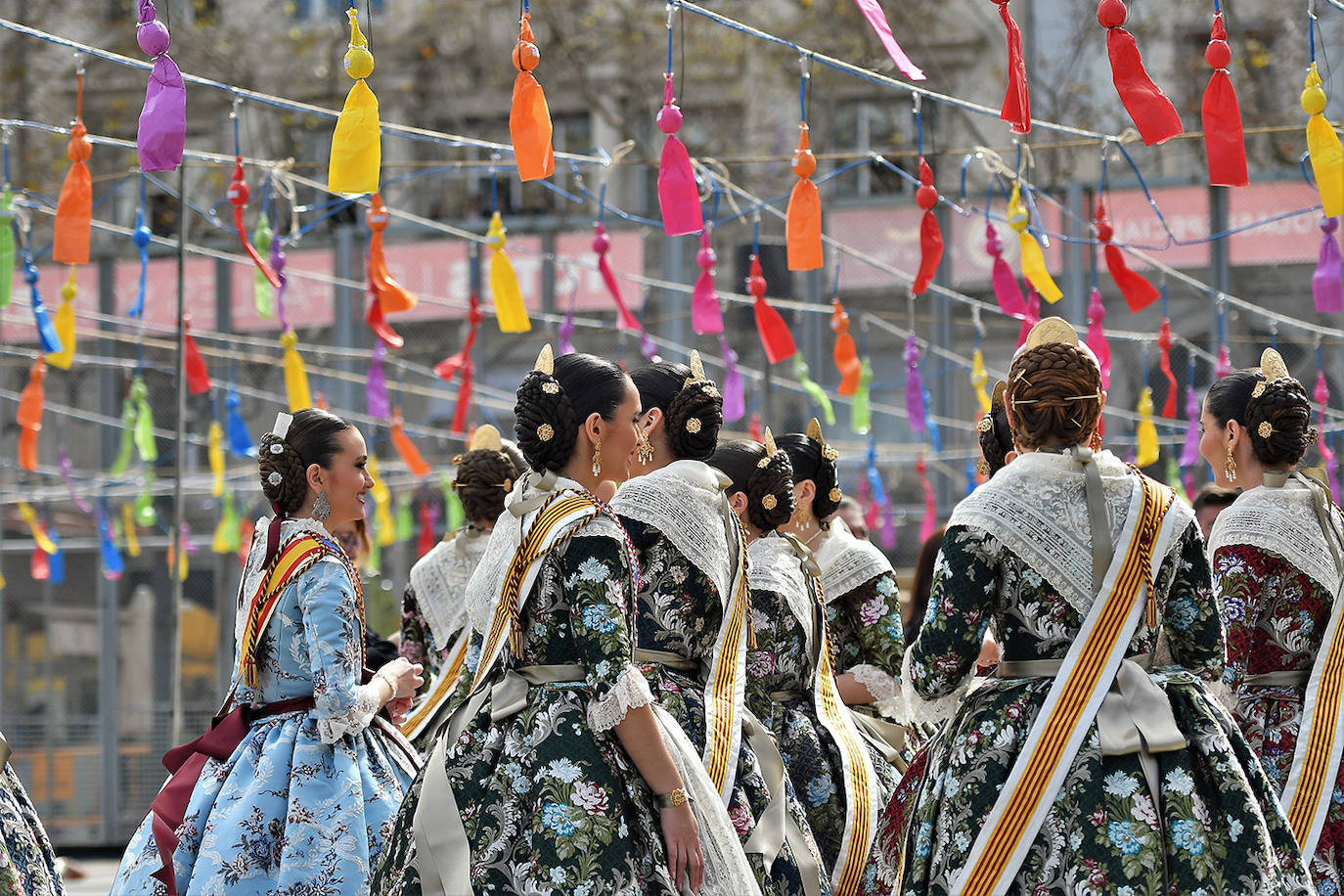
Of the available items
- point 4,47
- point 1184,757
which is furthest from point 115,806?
point 1184,757

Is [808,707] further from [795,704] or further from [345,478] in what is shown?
[345,478]

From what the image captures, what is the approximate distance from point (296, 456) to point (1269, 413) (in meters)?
2.15

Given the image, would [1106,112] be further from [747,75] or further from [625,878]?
[625,878]

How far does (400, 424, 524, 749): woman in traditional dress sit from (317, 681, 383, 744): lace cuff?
4.23 feet

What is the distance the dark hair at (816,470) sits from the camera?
4680 mm

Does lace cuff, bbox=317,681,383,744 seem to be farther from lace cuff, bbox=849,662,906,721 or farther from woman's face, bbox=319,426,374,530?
lace cuff, bbox=849,662,906,721

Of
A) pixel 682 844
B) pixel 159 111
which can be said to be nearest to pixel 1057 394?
pixel 682 844

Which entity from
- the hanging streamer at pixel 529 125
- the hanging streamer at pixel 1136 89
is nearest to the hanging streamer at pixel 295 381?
the hanging streamer at pixel 529 125

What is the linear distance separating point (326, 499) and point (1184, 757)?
2015 mm

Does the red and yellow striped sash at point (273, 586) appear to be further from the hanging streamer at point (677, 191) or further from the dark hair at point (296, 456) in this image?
the hanging streamer at point (677, 191)

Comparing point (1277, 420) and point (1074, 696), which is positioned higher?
point (1277, 420)

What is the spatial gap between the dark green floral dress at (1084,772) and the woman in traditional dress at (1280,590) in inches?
32.2

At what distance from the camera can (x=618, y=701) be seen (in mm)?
2949

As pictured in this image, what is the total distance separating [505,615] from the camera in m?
3.11
